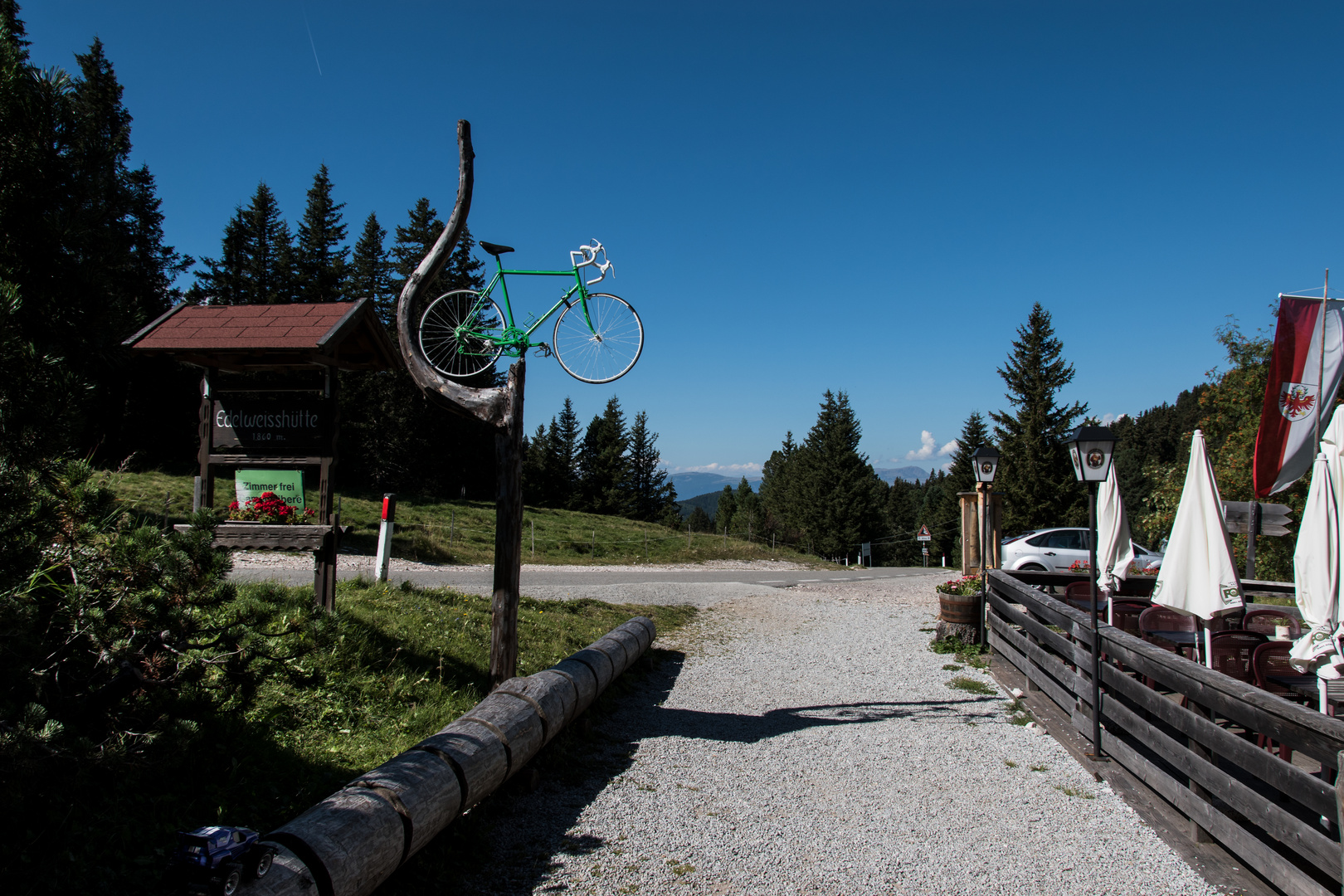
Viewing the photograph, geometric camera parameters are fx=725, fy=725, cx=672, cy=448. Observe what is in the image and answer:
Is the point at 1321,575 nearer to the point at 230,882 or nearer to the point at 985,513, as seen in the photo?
the point at 230,882

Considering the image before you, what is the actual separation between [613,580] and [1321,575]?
14662mm

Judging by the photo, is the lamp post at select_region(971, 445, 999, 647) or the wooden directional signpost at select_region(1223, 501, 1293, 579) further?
the lamp post at select_region(971, 445, 999, 647)

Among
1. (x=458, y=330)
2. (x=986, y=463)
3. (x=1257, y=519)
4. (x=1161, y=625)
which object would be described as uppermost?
(x=458, y=330)

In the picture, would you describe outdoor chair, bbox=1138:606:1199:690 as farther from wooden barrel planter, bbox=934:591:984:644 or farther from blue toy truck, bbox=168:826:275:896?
blue toy truck, bbox=168:826:275:896

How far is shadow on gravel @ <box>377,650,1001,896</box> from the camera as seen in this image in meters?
4.08

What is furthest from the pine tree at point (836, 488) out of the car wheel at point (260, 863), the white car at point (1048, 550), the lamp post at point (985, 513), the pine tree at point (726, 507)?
the car wheel at point (260, 863)

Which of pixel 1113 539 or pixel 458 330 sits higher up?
pixel 458 330

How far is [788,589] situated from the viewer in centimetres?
1881

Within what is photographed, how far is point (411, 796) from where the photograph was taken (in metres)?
3.87

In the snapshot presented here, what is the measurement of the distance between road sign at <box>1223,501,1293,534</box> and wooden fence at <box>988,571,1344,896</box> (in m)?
5.97

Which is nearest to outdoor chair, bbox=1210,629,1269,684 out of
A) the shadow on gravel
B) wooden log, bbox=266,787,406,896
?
the shadow on gravel

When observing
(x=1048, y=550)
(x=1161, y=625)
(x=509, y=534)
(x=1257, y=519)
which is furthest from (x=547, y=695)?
(x=1048, y=550)

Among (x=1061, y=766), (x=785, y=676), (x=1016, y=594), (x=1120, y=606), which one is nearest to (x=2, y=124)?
(x=1061, y=766)

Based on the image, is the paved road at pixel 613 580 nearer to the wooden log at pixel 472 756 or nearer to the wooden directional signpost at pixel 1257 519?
the wooden log at pixel 472 756
